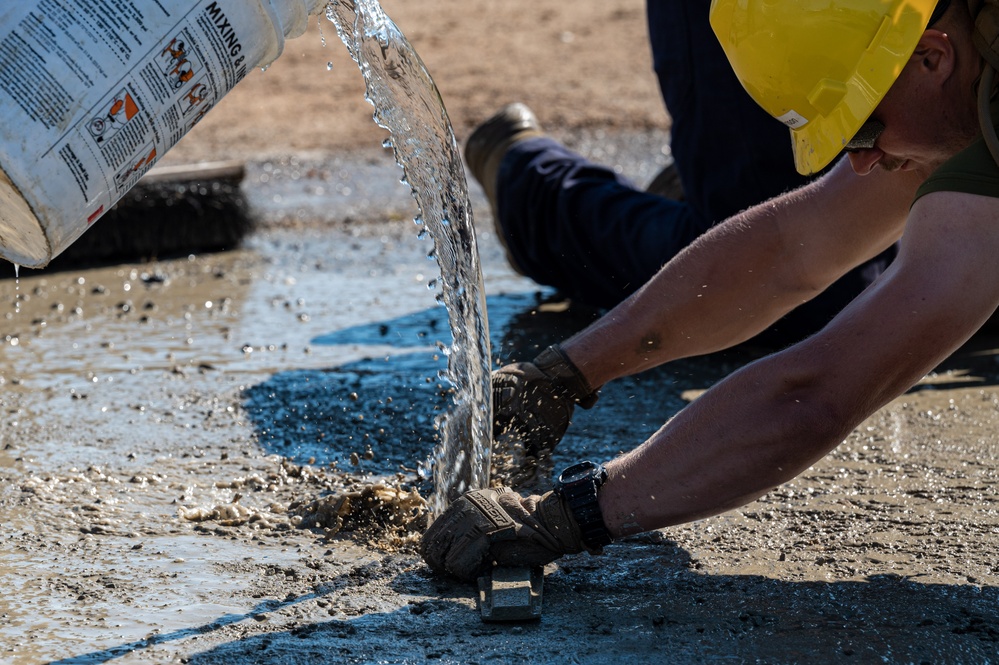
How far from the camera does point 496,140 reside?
4508 millimetres

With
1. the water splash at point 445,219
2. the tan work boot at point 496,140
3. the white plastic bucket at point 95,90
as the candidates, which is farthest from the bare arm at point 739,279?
the tan work boot at point 496,140

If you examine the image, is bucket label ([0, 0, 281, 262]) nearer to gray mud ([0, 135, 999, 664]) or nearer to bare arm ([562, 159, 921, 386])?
gray mud ([0, 135, 999, 664])

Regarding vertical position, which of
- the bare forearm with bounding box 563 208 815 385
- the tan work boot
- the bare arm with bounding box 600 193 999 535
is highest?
the tan work boot

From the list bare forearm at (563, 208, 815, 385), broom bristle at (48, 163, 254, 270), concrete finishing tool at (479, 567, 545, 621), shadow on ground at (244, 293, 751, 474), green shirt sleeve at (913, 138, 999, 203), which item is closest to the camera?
green shirt sleeve at (913, 138, 999, 203)

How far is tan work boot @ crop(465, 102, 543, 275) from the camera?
4.47 m

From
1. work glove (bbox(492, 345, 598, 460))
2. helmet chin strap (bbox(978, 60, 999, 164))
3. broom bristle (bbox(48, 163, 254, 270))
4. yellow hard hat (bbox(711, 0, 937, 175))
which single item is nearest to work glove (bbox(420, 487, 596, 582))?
work glove (bbox(492, 345, 598, 460))

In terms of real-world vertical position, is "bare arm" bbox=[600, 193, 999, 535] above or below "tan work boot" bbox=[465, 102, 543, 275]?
below

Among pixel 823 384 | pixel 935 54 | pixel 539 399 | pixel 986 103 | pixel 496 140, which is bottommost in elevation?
pixel 823 384

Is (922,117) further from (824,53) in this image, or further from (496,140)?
(496,140)

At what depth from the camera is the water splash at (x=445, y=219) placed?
110 inches

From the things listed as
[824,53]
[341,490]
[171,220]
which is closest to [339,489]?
[341,490]

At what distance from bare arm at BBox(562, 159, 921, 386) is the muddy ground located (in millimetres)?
356

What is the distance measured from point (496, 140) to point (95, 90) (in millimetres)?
2652

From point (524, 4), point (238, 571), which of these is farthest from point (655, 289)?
point (524, 4)
